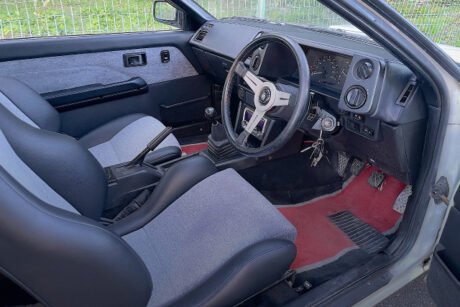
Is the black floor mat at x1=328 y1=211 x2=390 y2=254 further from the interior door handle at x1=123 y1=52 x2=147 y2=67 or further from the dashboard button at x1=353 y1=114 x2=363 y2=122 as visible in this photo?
the interior door handle at x1=123 y1=52 x2=147 y2=67

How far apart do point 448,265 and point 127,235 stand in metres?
1.10

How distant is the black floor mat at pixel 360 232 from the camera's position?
6.01 feet

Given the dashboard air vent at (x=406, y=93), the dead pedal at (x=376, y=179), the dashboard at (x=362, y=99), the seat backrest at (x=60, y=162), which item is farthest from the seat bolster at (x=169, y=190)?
the dead pedal at (x=376, y=179)

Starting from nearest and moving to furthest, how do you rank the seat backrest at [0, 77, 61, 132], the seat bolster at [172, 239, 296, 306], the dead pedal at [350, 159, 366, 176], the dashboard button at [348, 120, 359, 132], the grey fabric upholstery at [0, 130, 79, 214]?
1. the grey fabric upholstery at [0, 130, 79, 214]
2. the seat bolster at [172, 239, 296, 306]
3. the dashboard button at [348, 120, 359, 132]
4. the seat backrest at [0, 77, 61, 132]
5. the dead pedal at [350, 159, 366, 176]

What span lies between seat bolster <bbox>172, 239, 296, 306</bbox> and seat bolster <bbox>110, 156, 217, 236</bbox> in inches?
15.4

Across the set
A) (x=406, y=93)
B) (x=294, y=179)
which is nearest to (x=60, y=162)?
(x=406, y=93)

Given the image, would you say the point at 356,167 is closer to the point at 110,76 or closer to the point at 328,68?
the point at 328,68

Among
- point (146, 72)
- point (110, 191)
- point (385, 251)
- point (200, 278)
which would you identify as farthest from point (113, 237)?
point (146, 72)

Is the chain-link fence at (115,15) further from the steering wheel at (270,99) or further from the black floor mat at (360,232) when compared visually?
the black floor mat at (360,232)

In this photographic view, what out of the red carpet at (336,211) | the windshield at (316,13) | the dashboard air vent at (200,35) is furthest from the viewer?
the dashboard air vent at (200,35)

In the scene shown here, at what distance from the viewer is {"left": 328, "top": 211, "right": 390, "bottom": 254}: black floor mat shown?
1.83m

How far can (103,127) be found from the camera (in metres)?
2.19

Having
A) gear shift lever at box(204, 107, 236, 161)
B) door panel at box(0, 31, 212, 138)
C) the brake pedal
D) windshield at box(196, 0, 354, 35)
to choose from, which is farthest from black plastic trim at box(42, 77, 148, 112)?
the brake pedal

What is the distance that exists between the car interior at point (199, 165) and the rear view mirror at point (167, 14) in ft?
0.64
